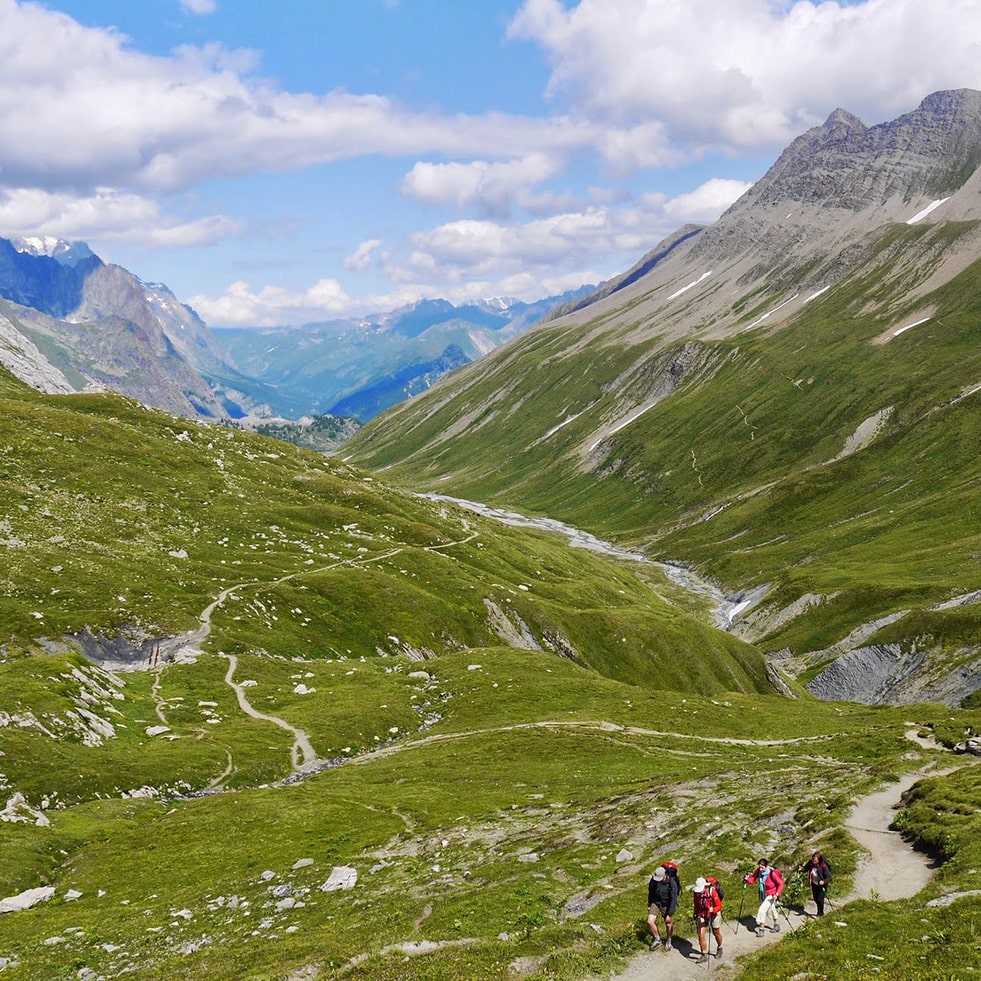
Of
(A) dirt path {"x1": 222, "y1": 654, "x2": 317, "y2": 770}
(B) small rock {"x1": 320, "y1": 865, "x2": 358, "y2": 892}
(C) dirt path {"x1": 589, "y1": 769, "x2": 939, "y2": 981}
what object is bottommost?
(C) dirt path {"x1": 589, "y1": 769, "x2": 939, "y2": 981}

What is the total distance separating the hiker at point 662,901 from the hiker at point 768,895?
3351mm

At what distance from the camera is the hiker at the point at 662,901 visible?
87.4 feet

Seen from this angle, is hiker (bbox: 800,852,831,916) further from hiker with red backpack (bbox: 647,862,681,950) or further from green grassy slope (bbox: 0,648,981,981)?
hiker with red backpack (bbox: 647,862,681,950)

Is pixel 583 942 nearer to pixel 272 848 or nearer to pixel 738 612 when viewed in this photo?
pixel 272 848

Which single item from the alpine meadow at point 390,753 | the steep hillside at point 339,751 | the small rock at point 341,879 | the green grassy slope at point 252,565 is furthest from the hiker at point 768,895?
the green grassy slope at point 252,565

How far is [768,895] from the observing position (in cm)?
2803

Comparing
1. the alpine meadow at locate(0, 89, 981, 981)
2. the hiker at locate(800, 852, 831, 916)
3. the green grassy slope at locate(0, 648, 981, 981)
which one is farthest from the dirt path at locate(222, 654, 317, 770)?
the hiker at locate(800, 852, 831, 916)

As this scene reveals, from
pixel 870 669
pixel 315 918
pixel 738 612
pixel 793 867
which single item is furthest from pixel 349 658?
pixel 738 612

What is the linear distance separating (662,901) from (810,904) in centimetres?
701

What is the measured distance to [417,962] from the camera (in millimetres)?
26516

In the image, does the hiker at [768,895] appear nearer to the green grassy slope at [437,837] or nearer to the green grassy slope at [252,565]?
the green grassy slope at [437,837]

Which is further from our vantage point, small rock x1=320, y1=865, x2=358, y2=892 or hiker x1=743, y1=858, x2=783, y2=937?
small rock x1=320, y1=865, x2=358, y2=892

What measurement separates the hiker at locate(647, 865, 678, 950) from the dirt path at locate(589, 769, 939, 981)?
563 mm

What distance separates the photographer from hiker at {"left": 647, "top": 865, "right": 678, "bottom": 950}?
26.6 m
